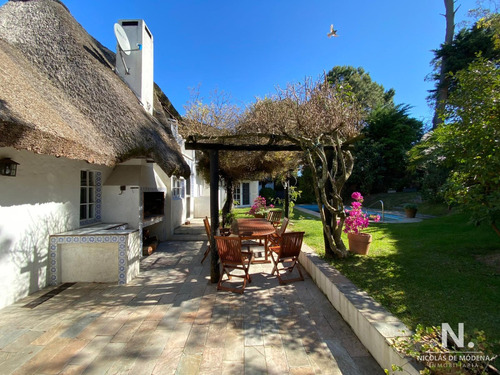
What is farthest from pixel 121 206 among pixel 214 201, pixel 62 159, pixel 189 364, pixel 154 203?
pixel 189 364

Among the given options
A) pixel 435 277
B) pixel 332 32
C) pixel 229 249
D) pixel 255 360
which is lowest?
pixel 255 360

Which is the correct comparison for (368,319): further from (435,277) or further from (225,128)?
(225,128)

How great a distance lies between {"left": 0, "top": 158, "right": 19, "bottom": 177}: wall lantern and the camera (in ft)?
11.9

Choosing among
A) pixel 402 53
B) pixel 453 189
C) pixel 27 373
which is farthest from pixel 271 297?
pixel 402 53

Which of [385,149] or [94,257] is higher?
[385,149]

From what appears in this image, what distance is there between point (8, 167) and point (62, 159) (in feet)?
4.18

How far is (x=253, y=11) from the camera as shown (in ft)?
35.6

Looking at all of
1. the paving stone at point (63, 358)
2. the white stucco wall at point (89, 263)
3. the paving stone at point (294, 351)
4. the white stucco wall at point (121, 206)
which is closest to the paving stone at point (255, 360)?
the paving stone at point (294, 351)

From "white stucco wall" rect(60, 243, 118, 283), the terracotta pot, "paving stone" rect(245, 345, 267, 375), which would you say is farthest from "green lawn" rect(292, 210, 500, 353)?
"white stucco wall" rect(60, 243, 118, 283)

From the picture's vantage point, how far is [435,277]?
4.30 meters

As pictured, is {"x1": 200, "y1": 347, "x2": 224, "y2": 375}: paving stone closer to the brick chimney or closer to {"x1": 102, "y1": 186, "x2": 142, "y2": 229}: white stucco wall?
{"x1": 102, "y1": 186, "x2": 142, "y2": 229}: white stucco wall

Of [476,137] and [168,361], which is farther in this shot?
[476,137]

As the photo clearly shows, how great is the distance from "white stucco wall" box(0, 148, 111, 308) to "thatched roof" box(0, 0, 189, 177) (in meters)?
0.95

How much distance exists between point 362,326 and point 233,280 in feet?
8.94
